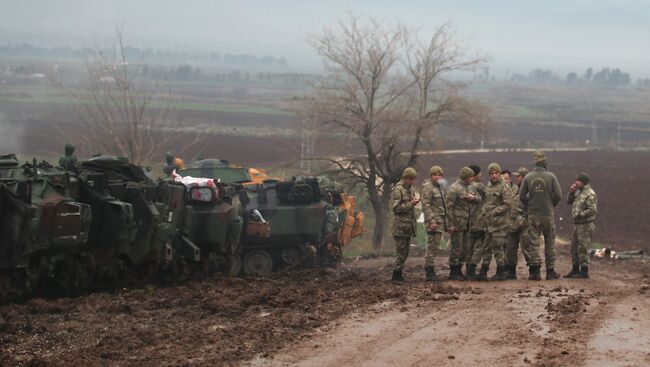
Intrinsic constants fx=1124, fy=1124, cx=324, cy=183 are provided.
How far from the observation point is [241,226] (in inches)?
762

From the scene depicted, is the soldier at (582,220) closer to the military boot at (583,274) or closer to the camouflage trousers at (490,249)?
the military boot at (583,274)

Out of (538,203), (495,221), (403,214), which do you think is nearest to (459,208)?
(495,221)

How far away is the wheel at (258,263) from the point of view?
68.0 ft

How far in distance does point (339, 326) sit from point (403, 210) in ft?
14.6

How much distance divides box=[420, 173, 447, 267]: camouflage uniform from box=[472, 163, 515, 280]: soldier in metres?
Answer: 0.68

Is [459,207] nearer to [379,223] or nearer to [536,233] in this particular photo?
[536,233]

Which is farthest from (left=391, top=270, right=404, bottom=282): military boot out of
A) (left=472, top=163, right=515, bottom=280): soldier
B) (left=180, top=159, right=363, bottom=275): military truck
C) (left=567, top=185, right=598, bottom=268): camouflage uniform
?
(left=180, top=159, right=363, bottom=275): military truck

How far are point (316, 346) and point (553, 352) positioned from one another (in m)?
2.36

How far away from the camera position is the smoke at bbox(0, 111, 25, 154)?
40.9 meters

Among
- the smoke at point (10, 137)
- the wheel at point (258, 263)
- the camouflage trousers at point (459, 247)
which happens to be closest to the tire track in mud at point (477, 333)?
the camouflage trousers at point (459, 247)

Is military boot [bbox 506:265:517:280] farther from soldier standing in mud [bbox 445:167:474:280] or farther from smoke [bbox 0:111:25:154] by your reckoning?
smoke [bbox 0:111:25:154]

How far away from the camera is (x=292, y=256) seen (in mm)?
21438

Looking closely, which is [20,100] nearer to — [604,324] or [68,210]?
[68,210]

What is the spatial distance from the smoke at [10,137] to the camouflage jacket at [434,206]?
24.5 m
